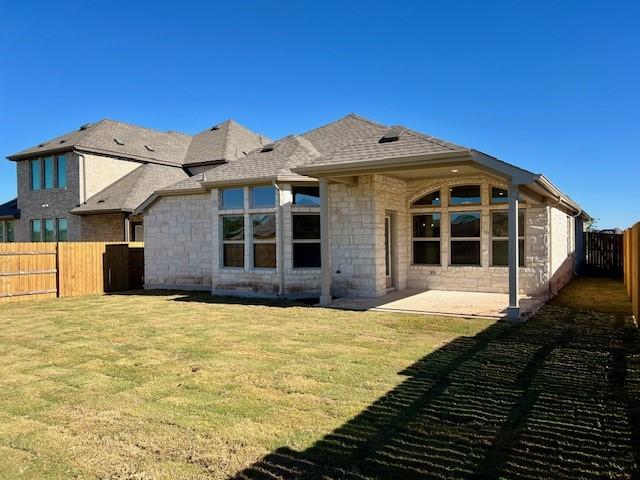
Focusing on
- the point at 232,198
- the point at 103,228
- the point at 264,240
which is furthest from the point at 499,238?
the point at 103,228

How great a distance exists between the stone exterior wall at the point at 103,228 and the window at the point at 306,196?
11304 mm

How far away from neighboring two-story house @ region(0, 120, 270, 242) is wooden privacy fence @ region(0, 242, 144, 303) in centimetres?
417

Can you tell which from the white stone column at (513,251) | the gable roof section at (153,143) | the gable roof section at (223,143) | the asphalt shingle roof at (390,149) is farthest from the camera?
the gable roof section at (223,143)

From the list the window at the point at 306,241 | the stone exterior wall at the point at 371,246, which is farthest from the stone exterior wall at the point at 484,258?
the window at the point at 306,241

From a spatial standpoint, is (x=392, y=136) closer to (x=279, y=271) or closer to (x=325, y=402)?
(x=279, y=271)

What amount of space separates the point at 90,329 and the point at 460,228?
932 cm

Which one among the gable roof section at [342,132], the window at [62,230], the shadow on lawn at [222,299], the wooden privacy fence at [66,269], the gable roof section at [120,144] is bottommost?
the shadow on lawn at [222,299]

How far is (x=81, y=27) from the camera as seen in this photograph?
13742mm

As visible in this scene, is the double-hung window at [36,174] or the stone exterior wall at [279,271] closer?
the stone exterior wall at [279,271]

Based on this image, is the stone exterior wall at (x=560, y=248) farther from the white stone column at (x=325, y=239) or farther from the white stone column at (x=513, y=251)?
the white stone column at (x=325, y=239)

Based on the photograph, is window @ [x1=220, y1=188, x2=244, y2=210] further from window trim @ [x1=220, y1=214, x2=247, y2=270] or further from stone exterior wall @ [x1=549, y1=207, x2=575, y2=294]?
stone exterior wall @ [x1=549, y1=207, x2=575, y2=294]

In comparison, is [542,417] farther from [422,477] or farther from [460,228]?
[460,228]

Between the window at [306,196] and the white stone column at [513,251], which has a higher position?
the window at [306,196]

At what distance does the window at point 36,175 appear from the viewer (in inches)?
895
